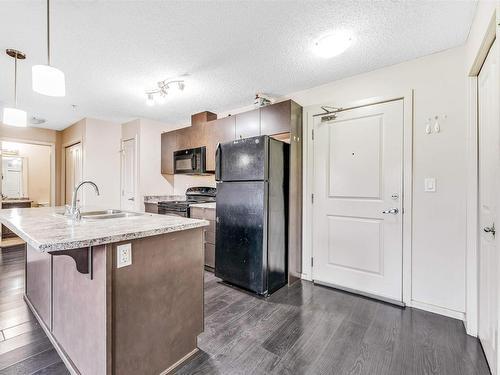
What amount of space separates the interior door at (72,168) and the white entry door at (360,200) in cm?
432

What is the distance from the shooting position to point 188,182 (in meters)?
→ 4.64

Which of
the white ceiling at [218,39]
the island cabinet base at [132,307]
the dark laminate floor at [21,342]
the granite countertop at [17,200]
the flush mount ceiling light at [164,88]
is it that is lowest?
the dark laminate floor at [21,342]

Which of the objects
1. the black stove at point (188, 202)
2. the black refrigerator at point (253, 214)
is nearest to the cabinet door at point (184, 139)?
the black stove at point (188, 202)

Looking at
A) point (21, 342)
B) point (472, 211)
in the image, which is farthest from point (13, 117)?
point (472, 211)

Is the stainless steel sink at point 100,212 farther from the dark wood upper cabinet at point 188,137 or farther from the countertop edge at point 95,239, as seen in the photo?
the dark wood upper cabinet at point 188,137

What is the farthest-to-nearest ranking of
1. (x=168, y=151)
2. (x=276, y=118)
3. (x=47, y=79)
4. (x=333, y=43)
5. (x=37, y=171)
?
(x=37, y=171), (x=168, y=151), (x=276, y=118), (x=333, y=43), (x=47, y=79)

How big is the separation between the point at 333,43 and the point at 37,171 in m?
6.97

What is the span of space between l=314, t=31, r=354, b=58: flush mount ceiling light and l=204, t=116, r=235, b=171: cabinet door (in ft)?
5.07

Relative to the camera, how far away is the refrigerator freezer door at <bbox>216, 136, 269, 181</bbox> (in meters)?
2.52

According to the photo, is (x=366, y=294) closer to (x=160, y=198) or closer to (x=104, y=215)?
(x=104, y=215)

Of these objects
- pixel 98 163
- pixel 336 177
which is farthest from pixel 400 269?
pixel 98 163

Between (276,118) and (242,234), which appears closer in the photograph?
(242,234)

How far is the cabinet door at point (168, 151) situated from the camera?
14.3 feet

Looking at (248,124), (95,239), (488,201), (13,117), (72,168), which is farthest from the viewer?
(72,168)
